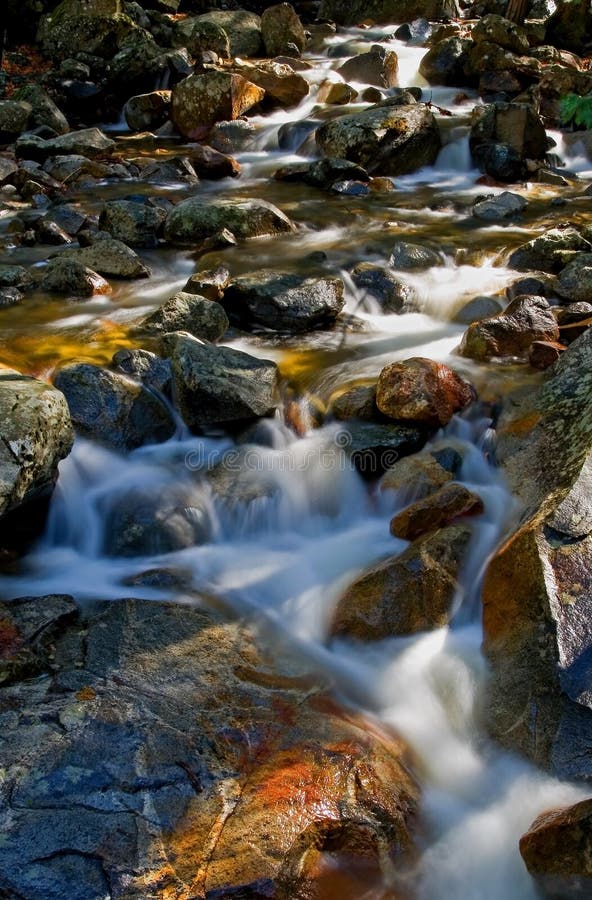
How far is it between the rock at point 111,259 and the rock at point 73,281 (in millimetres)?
379

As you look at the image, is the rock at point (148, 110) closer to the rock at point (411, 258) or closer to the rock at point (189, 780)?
the rock at point (411, 258)

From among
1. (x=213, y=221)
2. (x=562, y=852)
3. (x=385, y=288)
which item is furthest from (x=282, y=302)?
(x=562, y=852)

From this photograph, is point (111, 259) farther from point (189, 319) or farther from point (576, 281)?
point (576, 281)

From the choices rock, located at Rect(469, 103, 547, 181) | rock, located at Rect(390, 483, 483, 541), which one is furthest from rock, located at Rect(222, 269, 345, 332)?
rock, located at Rect(469, 103, 547, 181)

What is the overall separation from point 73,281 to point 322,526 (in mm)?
4435

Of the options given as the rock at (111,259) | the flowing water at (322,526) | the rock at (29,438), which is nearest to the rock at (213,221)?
the flowing water at (322,526)

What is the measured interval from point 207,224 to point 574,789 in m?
8.37

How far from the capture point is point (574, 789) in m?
3.22

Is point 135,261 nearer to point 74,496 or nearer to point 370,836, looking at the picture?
point 74,496

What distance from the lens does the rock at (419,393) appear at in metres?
5.84

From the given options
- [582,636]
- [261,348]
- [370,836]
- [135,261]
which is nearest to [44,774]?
[370,836]

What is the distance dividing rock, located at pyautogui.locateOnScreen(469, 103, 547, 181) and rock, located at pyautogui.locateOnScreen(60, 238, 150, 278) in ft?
24.4

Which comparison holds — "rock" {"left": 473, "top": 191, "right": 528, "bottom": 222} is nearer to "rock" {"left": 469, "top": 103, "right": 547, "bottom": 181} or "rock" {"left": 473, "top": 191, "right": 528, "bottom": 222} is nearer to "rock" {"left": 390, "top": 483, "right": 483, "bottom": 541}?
"rock" {"left": 469, "top": 103, "right": 547, "bottom": 181}

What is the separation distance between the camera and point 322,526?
5.55 m
